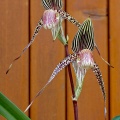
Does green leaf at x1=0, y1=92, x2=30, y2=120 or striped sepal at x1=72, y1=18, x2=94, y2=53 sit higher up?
striped sepal at x1=72, y1=18, x2=94, y2=53

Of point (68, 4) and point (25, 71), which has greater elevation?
point (68, 4)

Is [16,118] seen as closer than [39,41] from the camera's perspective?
Yes

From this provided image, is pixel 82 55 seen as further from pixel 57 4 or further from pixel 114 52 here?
pixel 114 52

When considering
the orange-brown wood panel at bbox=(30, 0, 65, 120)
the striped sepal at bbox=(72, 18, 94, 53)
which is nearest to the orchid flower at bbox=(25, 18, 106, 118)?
the striped sepal at bbox=(72, 18, 94, 53)

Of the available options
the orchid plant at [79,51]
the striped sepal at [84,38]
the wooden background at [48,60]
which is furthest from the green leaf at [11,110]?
the wooden background at [48,60]

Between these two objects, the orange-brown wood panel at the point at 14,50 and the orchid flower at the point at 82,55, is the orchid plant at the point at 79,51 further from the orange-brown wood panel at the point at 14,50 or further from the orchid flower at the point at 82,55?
the orange-brown wood panel at the point at 14,50

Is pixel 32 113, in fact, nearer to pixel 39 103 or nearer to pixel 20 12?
pixel 39 103

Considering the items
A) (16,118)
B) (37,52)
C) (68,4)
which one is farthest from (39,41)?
(16,118)

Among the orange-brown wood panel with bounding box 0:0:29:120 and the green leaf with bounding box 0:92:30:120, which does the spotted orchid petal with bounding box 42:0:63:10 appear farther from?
the orange-brown wood panel with bounding box 0:0:29:120
